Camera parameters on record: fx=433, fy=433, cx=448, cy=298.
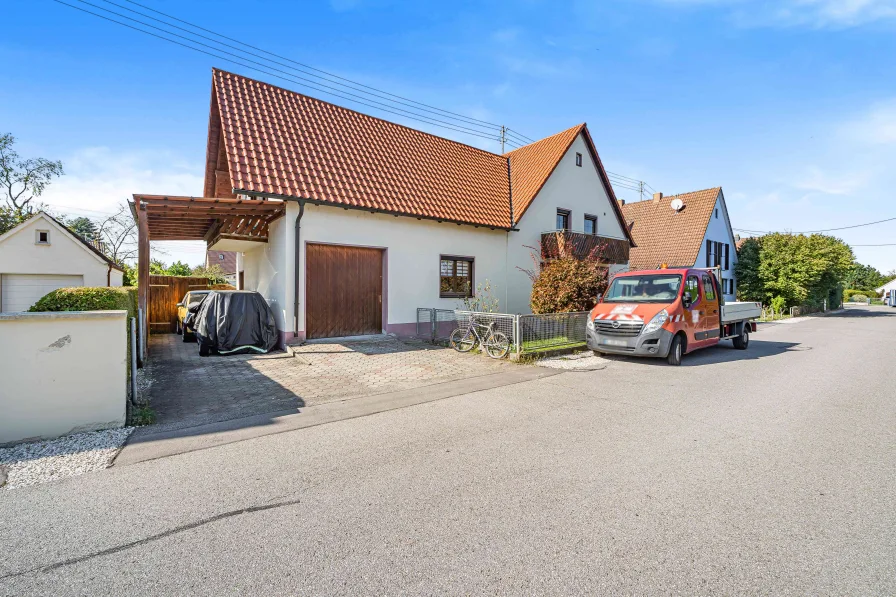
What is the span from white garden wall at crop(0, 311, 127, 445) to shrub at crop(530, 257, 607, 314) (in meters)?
9.62

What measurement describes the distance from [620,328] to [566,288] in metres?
2.44

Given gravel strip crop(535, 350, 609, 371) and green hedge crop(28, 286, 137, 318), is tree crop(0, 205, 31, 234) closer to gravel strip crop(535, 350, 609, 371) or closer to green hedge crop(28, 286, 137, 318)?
green hedge crop(28, 286, 137, 318)

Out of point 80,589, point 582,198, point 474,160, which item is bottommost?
point 80,589

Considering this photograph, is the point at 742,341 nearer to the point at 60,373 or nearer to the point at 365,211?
the point at 365,211

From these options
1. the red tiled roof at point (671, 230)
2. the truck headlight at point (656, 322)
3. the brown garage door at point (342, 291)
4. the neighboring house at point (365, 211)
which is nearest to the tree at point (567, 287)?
the truck headlight at point (656, 322)

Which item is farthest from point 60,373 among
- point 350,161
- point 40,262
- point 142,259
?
point 40,262

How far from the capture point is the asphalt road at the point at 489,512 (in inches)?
98.8

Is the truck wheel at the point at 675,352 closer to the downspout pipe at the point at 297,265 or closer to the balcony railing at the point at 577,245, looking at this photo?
the balcony railing at the point at 577,245

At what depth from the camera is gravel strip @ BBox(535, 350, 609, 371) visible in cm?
934

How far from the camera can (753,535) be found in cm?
295

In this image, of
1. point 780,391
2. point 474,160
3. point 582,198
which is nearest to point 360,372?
point 780,391

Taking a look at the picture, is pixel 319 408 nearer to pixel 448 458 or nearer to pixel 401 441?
pixel 401 441

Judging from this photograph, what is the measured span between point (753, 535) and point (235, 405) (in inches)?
240

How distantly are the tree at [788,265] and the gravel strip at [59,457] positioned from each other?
3681 cm
